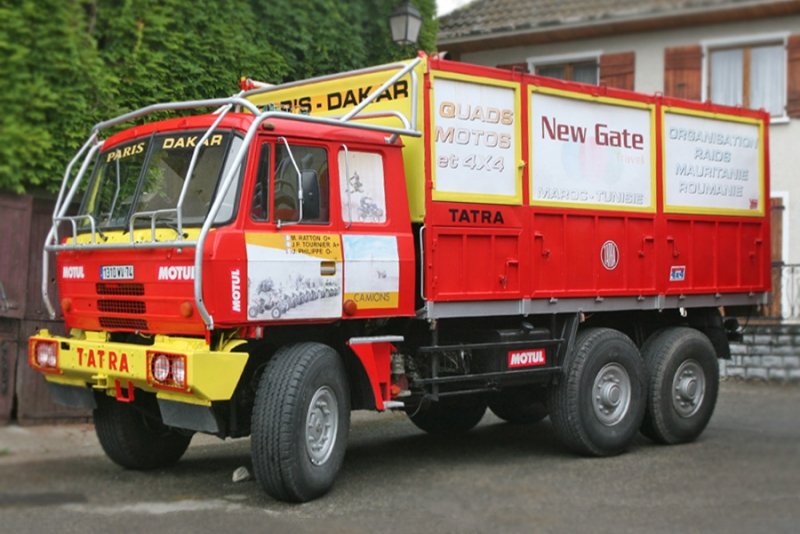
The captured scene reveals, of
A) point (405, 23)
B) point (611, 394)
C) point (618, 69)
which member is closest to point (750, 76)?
point (618, 69)

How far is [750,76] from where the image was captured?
1681 centimetres

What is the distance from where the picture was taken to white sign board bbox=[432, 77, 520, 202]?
25.9 ft

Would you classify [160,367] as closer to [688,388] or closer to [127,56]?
[127,56]

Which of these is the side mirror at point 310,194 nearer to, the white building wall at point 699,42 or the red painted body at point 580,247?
the red painted body at point 580,247

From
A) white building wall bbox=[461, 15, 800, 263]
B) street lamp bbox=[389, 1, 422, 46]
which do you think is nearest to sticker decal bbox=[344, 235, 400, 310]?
street lamp bbox=[389, 1, 422, 46]

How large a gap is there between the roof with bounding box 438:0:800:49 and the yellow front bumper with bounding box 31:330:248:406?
40.1 ft

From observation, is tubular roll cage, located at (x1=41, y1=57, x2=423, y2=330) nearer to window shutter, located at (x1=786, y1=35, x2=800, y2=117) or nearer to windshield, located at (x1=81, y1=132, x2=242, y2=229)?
windshield, located at (x1=81, y1=132, x2=242, y2=229)

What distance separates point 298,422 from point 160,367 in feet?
3.09

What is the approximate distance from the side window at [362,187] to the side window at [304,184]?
0.49 ft

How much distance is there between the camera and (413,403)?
319 inches

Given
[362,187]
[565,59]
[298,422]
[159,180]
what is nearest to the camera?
[298,422]

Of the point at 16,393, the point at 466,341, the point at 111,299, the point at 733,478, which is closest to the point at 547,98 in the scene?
the point at 466,341

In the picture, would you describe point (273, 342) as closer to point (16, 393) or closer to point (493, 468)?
point (493, 468)

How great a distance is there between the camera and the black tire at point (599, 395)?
8.66m
